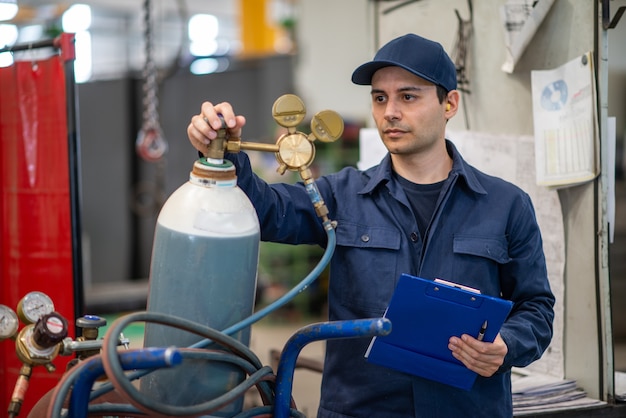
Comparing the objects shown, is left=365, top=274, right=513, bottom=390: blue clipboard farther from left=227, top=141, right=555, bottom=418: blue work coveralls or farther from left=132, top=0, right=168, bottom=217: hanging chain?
left=132, top=0, right=168, bottom=217: hanging chain

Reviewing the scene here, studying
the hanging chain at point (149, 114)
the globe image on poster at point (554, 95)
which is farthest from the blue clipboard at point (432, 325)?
the hanging chain at point (149, 114)

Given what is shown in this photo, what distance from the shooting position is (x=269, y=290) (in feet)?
22.6

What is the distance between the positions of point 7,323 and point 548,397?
134 centimetres

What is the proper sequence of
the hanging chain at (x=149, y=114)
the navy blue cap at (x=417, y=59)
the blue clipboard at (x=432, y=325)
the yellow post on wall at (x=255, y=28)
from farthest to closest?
the yellow post on wall at (x=255, y=28)
the hanging chain at (x=149, y=114)
the navy blue cap at (x=417, y=59)
the blue clipboard at (x=432, y=325)

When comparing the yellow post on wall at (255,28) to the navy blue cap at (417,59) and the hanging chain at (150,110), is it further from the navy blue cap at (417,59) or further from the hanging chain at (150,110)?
the navy blue cap at (417,59)

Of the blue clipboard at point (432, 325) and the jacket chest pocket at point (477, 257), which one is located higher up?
the jacket chest pocket at point (477, 257)

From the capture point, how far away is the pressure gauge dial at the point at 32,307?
1.47m

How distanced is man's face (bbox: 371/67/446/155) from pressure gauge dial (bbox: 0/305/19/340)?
0.86 meters

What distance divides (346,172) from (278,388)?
0.67m

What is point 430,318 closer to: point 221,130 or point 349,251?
point 349,251

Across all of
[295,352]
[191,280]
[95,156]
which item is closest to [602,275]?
[295,352]

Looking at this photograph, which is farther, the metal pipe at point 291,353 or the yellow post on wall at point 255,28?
the yellow post on wall at point 255,28

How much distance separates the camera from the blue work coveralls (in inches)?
64.5

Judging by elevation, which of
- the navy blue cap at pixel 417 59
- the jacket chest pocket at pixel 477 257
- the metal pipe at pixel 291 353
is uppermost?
the navy blue cap at pixel 417 59
